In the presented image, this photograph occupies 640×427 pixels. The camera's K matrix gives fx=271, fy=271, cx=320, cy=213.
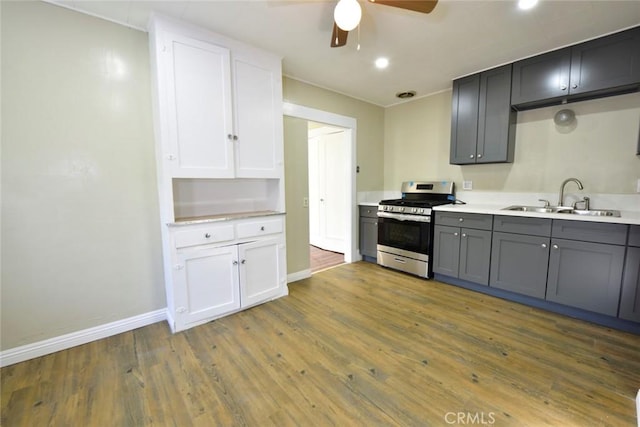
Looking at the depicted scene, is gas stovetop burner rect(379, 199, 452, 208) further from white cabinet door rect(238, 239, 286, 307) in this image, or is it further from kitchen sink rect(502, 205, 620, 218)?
white cabinet door rect(238, 239, 286, 307)

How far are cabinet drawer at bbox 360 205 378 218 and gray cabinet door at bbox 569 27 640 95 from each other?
7.89 feet

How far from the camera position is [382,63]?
2.87 metres

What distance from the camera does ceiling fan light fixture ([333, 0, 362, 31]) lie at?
62.2 inches

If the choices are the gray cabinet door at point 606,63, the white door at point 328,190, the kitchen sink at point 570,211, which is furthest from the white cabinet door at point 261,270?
the gray cabinet door at point 606,63

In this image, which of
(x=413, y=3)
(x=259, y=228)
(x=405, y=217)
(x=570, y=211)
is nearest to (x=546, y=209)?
(x=570, y=211)

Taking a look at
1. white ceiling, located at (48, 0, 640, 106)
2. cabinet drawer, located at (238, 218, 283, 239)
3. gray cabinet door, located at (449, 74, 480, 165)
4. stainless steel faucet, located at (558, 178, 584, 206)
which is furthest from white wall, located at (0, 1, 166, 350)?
stainless steel faucet, located at (558, 178, 584, 206)

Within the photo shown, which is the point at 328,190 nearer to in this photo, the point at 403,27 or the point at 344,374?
the point at 403,27

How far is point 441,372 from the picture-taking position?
5.84 ft

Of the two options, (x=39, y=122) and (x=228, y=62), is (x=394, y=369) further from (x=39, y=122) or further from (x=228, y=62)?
(x=39, y=122)

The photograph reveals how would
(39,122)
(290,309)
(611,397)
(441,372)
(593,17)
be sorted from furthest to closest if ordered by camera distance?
(290,309), (593,17), (39,122), (441,372), (611,397)

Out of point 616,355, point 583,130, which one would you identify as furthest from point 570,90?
point 616,355

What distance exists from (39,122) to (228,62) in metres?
1.45

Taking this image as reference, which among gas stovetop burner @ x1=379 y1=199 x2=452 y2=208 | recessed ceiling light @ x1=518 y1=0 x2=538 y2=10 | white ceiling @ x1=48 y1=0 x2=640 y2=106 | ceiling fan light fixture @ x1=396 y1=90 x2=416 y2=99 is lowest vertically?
gas stovetop burner @ x1=379 y1=199 x2=452 y2=208

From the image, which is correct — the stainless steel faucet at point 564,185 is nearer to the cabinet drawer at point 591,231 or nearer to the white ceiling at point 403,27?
the cabinet drawer at point 591,231
